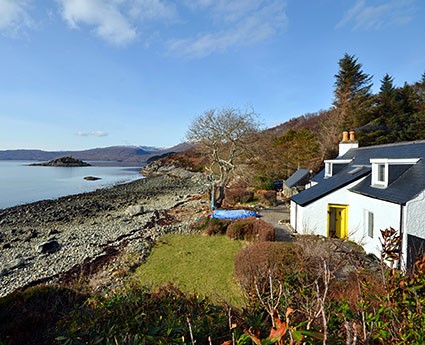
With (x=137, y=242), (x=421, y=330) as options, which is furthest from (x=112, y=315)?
(x=137, y=242)

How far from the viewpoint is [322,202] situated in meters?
12.9

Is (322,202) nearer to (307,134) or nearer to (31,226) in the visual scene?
(31,226)

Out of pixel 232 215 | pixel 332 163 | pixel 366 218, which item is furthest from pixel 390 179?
pixel 232 215

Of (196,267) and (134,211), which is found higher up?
(196,267)

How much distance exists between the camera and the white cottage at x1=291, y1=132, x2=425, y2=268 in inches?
337

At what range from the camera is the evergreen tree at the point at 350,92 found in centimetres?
3366

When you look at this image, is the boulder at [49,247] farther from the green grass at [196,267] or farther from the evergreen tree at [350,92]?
the evergreen tree at [350,92]

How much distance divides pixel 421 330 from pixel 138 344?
2.54 metres

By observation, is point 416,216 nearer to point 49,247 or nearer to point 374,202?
point 374,202

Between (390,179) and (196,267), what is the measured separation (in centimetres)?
887

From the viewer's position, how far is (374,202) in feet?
34.4

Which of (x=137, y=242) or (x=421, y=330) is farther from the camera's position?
(x=137, y=242)

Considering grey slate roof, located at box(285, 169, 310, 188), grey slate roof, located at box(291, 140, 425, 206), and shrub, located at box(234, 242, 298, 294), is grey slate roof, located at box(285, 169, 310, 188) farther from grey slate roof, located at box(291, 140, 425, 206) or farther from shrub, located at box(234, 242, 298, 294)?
shrub, located at box(234, 242, 298, 294)

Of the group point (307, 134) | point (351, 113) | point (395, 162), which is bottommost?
point (395, 162)
